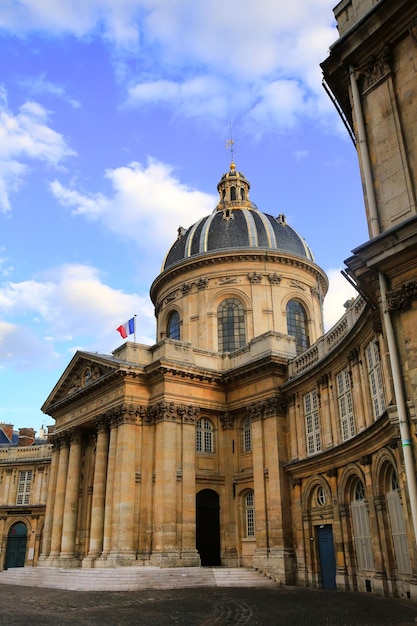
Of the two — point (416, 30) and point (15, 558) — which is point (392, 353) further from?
point (15, 558)

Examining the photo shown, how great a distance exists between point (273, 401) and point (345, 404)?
565cm

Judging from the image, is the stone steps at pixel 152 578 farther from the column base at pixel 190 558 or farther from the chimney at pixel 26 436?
the chimney at pixel 26 436

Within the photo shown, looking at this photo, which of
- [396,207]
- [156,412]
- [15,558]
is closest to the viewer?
[396,207]

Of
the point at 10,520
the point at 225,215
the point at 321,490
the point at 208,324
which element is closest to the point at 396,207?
the point at 321,490

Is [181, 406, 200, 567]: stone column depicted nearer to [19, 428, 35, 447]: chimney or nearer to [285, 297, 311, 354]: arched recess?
[285, 297, 311, 354]: arched recess

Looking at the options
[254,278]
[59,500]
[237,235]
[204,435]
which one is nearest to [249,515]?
[204,435]

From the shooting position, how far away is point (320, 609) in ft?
56.6

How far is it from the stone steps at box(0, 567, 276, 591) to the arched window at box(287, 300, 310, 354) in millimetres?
15347

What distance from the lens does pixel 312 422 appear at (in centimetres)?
2780

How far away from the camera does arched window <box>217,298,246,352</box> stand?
3772 centimetres

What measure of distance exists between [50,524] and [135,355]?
12727mm

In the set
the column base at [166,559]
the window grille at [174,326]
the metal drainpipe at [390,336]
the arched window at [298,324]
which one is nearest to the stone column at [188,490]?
the column base at [166,559]

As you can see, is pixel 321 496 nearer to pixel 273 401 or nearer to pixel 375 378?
pixel 273 401

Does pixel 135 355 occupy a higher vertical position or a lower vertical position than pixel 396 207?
higher
